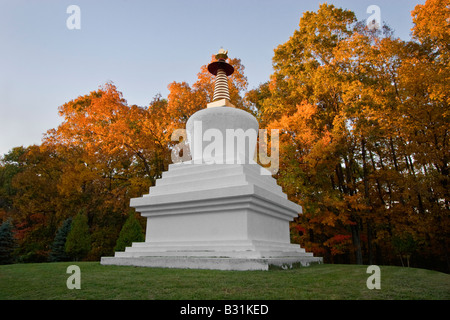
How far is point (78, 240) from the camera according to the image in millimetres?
16656

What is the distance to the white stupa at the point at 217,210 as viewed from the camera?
6.48 m

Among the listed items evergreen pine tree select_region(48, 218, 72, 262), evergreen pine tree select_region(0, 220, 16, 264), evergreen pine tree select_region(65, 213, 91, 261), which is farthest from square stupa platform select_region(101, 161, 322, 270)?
evergreen pine tree select_region(48, 218, 72, 262)

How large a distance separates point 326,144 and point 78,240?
1441 centimetres

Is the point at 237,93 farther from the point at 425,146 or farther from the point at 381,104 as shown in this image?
the point at 425,146

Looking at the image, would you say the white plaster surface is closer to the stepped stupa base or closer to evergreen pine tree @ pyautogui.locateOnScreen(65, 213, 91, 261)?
the stepped stupa base

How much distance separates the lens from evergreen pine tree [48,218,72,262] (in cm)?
1753

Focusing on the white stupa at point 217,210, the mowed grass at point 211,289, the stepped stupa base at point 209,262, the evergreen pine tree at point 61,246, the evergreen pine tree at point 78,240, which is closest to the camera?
the mowed grass at point 211,289

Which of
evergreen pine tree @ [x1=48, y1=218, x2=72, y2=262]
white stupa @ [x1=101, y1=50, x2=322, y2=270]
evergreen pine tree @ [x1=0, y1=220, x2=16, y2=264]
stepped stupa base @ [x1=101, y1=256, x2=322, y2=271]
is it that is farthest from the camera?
evergreen pine tree @ [x1=48, y1=218, x2=72, y2=262]

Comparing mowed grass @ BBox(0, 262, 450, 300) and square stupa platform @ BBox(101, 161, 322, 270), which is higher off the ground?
square stupa platform @ BBox(101, 161, 322, 270)

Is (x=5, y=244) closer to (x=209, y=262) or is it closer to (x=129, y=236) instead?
(x=129, y=236)

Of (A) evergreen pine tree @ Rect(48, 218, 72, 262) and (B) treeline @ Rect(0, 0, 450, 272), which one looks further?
(A) evergreen pine tree @ Rect(48, 218, 72, 262)

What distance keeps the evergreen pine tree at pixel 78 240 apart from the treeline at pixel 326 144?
31 centimetres

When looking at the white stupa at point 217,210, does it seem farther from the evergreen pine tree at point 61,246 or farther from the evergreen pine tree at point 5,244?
the evergreen pine tree at point 61,246

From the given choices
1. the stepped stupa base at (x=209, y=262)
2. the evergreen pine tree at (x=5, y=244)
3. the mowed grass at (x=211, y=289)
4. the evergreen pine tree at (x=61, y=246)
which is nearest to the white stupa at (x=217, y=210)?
the stepped stupa base at (x=209, y=262)
